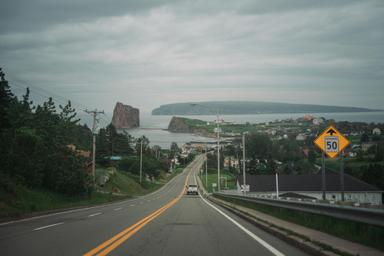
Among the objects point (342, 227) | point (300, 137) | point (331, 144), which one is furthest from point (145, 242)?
point (300, 137)

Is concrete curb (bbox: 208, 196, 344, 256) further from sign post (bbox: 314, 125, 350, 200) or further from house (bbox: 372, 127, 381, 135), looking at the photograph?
house (bbox: 372, 127, 381, 135)

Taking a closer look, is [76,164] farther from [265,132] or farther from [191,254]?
[191,254]

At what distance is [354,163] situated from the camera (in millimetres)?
43125

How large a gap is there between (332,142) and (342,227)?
290 inches

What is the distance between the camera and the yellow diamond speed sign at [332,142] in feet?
58.2

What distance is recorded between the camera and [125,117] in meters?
65.8

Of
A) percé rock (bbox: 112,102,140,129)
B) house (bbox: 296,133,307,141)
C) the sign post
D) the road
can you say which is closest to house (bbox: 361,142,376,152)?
house (bbox: 296,133,307,141)

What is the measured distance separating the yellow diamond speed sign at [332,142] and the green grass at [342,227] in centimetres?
306

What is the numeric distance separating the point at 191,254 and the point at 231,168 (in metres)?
110

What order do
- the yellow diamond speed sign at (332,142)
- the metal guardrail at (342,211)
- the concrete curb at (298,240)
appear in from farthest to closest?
the yellow diamond speed sign at (332,142) → the concrete curb at (298,240) → the metal guardrail at (342,211)

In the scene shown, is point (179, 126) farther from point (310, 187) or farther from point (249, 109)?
point (310, 187)

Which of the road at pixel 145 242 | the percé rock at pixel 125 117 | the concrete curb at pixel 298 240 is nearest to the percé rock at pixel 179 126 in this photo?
the percé rock at pixel 125 117

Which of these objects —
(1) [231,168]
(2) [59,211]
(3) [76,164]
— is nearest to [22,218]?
(2) [59,211]

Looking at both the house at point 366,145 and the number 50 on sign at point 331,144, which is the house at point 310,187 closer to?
the house at point 366,145
